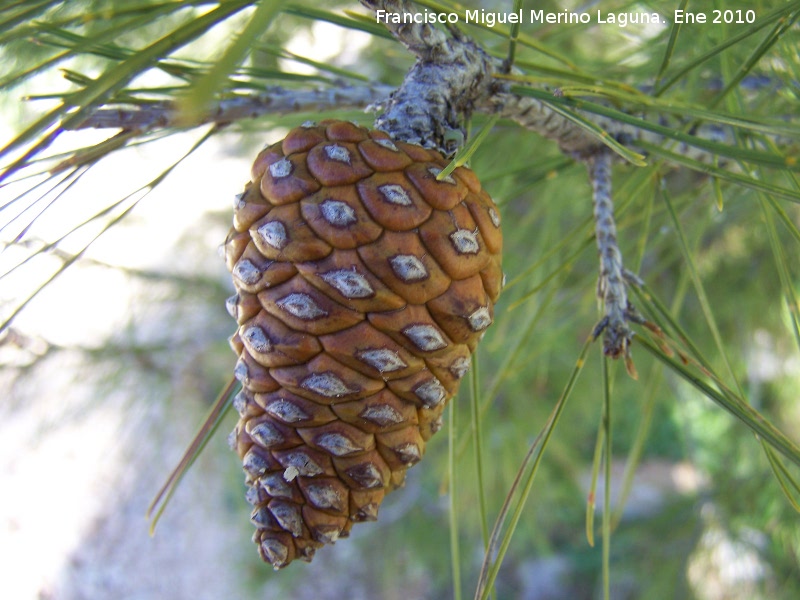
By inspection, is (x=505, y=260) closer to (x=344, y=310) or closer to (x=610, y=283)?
(x=610, y=283)

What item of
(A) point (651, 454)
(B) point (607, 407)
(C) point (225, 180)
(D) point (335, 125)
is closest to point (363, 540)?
(C) point (225, 180)

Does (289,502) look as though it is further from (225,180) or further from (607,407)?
(225,180)

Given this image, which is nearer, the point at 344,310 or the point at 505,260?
the point at 344,310

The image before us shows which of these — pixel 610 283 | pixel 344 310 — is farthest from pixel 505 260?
pixel 344 310

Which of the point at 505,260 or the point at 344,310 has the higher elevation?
the point at 344,310
